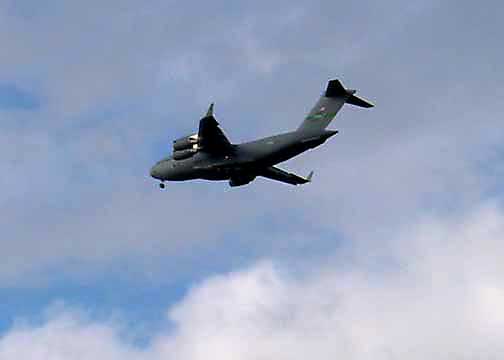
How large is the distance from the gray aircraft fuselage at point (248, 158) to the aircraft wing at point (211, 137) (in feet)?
1.50

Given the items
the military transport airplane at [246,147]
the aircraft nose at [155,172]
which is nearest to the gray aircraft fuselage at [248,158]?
the military transport airplane at [246,147]

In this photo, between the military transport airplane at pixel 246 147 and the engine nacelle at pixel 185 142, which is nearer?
the military transport airplane at pixel 246 147

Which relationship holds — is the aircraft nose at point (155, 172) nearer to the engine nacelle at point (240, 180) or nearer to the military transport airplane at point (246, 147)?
the military transport airplane at point (246, 147)

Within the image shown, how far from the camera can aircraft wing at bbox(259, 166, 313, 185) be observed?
85.2 meters

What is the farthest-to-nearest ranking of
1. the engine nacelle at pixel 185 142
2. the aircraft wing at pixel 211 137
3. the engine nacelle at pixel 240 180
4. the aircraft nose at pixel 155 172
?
the aircraft nose at pixel 155 172, the engine nacelle at pixel 240 180, the engine nacelle at pixel 185 142, the aircraft wing at pixel 211 137

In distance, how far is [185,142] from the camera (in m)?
81.0

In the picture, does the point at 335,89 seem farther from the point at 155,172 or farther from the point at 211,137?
the point at 155,172

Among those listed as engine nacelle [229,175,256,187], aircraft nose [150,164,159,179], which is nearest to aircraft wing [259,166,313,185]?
engine nacelle [229,175,256,187]

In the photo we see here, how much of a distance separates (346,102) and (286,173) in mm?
6625

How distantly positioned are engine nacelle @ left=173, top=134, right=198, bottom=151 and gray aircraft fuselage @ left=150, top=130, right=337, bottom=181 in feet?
Answer: 2.46

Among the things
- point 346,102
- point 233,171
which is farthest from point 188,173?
point 346,102

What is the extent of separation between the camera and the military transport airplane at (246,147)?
78938mm

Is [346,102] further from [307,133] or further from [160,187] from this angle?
[160,187]

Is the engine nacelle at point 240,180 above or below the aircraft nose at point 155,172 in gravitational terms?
below
